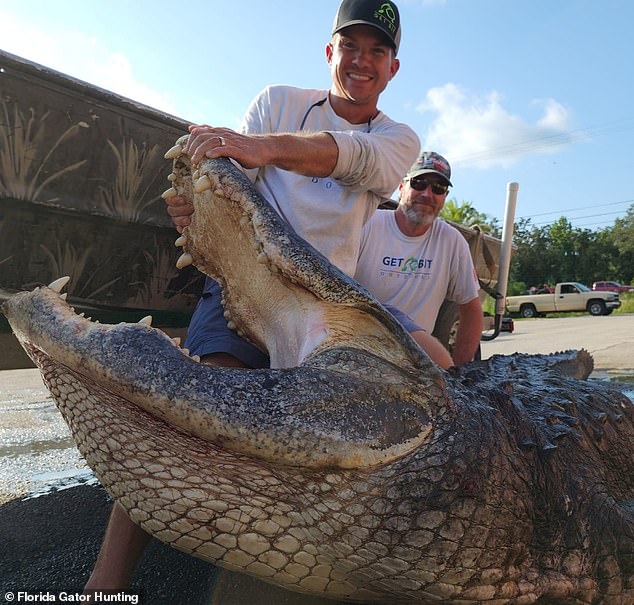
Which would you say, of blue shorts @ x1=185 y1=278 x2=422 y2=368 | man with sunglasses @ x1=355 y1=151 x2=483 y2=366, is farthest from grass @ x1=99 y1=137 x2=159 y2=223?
man with sunglasses @ x1=355 y1=151 x2=483 y2=366

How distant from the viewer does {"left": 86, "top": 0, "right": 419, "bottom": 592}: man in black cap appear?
6.00 ft

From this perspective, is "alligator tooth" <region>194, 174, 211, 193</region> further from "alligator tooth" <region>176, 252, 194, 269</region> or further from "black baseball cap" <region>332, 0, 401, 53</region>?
"black baseball cap" <region>332, 0, 401, 53</region>

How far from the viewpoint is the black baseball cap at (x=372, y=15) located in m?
2.10

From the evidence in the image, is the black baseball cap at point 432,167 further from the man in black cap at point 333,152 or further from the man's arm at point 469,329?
the man in black cap at point 333,152

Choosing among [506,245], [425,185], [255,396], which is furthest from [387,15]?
[506,245]

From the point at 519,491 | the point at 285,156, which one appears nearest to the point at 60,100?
the point at 285,156

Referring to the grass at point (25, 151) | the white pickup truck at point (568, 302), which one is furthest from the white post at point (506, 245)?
the white pickup truck at point (568, 302)

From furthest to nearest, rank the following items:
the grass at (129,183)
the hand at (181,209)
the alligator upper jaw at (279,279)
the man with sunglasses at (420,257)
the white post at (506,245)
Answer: the white post at (506,245), the man with sunglasses at (420,257), the grass at (129,183), the hand at (181,209), the alligator upper jaw at (279,279)

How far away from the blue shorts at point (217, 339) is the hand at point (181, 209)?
1.09ft

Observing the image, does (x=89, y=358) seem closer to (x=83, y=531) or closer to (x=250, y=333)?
(x=250, y=333)

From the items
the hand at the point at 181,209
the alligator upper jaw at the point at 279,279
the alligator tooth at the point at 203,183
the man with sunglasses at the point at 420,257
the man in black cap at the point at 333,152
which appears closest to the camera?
the alligator upper jaw at the point at 279,279

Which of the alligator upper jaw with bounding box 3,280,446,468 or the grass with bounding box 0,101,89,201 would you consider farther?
the grass with bounding box 0,101,89,201

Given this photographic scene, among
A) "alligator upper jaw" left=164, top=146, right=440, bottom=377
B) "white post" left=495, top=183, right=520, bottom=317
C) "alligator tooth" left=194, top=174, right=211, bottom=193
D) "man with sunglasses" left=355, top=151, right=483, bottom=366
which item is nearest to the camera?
"alligator upper jaw" left=164, top=146, right=440, bottom=377

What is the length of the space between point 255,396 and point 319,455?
0.17 metres
